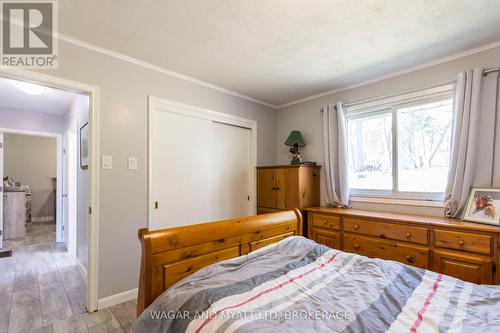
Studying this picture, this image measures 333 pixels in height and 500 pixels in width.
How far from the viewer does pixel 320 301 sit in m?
1.11

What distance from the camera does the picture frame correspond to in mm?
1985

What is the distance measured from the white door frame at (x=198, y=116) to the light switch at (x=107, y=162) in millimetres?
356

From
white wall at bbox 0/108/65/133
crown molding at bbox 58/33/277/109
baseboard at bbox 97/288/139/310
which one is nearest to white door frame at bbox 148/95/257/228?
crown molding at bbox 58/33/277/109

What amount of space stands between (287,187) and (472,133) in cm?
191

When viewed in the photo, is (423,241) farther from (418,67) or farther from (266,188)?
(266,188)

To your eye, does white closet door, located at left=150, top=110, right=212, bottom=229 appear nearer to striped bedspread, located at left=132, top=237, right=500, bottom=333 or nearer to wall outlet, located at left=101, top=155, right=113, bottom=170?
wall outlet, located at left=101, top=155, right=113, bottom=170

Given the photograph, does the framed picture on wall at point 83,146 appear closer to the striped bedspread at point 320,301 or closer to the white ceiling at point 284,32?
the white ceiling at point 284,32

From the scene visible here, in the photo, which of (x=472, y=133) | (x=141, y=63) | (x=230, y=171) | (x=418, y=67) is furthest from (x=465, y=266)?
(x=141, y=63)

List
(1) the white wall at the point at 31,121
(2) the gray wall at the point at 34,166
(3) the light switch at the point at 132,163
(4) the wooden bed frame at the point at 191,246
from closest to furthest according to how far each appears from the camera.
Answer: (4) the wooden bed frame at the point at 191,246
(3) the light switch at the point at 132,163
(1) the white wall at the point at 31,121
(2) the gray wall at the point at 34,166

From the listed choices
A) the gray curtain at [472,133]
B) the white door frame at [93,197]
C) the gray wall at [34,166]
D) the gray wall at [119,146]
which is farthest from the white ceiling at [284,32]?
the gray wall at [34,166]

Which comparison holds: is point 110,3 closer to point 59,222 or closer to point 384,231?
point 384,231

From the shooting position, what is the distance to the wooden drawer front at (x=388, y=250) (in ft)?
7.06

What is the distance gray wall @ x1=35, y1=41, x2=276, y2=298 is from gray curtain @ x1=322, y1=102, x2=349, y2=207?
210 cm

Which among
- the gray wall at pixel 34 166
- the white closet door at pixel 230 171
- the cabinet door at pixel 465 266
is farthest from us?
the gray wall at pixel 34 166
